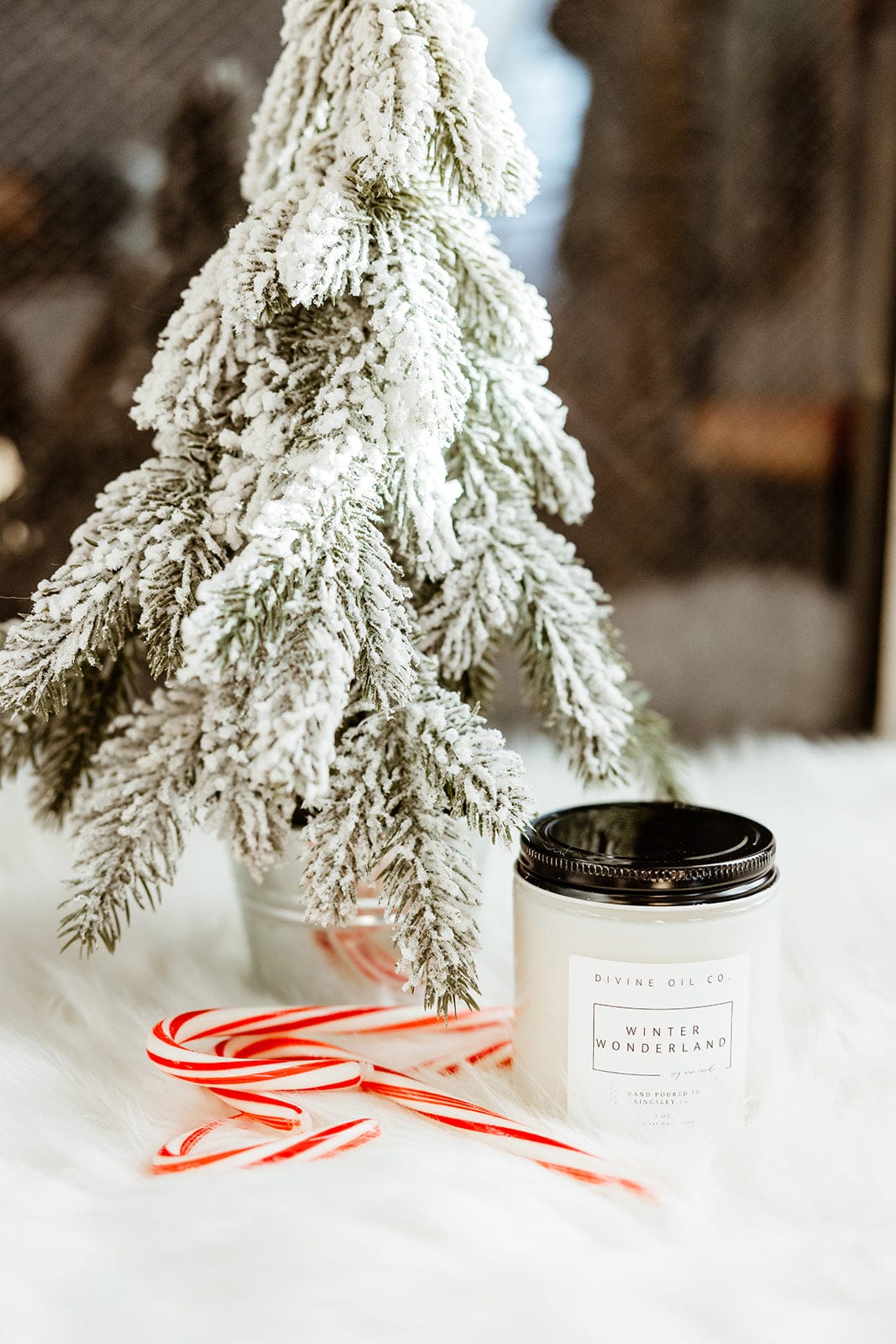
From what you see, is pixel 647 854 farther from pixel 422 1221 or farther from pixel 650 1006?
pixel 422 1221

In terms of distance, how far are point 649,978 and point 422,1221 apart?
0.41 ft

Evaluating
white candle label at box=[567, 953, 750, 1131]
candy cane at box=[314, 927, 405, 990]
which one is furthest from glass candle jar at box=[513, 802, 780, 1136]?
candy cane at box=[314, 927, 405, 990]

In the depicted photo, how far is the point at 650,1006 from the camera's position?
0.47 m

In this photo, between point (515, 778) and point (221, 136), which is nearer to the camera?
point (515, 778)

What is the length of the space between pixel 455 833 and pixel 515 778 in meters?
0.05

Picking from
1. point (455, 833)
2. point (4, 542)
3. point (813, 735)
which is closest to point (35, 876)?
point (4, 542)

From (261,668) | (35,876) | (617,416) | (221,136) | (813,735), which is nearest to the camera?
(261,668)

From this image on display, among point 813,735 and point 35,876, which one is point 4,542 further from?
point 813,735

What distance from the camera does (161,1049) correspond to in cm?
51

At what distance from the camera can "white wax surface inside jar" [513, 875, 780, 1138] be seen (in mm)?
464

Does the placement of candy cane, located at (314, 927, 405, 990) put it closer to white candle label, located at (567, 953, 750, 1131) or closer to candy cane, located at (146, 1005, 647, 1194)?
candy cane, located at (146, 1005, 647, 1194)

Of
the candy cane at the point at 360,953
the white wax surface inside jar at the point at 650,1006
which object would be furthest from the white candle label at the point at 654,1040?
the candy cane at the point at 360,953

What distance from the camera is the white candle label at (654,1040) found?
1.53 ft

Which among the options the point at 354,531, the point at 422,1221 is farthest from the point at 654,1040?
the point at 354,531
